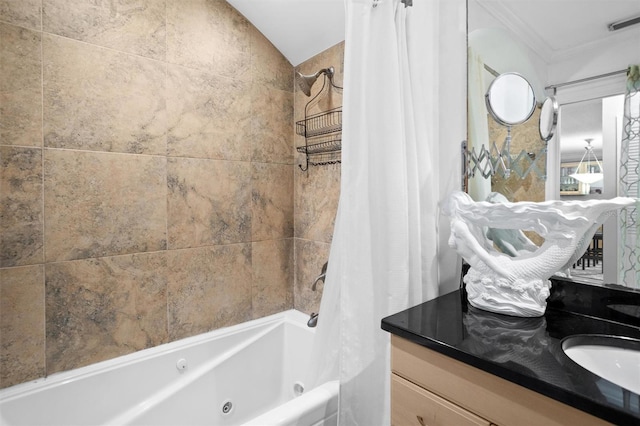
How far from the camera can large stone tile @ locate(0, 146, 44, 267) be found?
125 centimetres

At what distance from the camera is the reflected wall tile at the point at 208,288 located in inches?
66.5

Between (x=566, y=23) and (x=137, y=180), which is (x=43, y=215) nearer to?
(x=137, y=180)

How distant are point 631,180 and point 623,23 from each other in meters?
0.42

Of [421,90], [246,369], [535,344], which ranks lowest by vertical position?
[246,369]

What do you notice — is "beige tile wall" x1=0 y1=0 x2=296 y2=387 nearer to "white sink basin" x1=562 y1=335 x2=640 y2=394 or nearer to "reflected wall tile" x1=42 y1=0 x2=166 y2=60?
"reflected wall tile" x1=42 y1=0 x2=166 y2=60

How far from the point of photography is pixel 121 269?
1523 millimetres

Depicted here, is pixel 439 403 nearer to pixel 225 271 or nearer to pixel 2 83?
pixel 225 271

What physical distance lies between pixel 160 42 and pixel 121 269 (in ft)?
3.72

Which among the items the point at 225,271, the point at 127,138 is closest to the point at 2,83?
the point at 127,138

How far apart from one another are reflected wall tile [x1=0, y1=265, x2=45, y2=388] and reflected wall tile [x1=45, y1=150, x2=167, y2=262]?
114 millimetres

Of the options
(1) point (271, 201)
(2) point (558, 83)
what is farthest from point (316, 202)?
(2) point (558, 83)

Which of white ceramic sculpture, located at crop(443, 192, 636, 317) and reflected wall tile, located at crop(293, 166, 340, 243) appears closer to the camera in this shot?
white ceramic sculpture, located at crop(443, 192, 636, 317)

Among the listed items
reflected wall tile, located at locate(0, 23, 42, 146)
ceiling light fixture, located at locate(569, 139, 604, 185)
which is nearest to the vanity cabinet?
ceiling light fixture, located at locate(569, 139, 604, 185)

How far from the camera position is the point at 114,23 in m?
1.47
